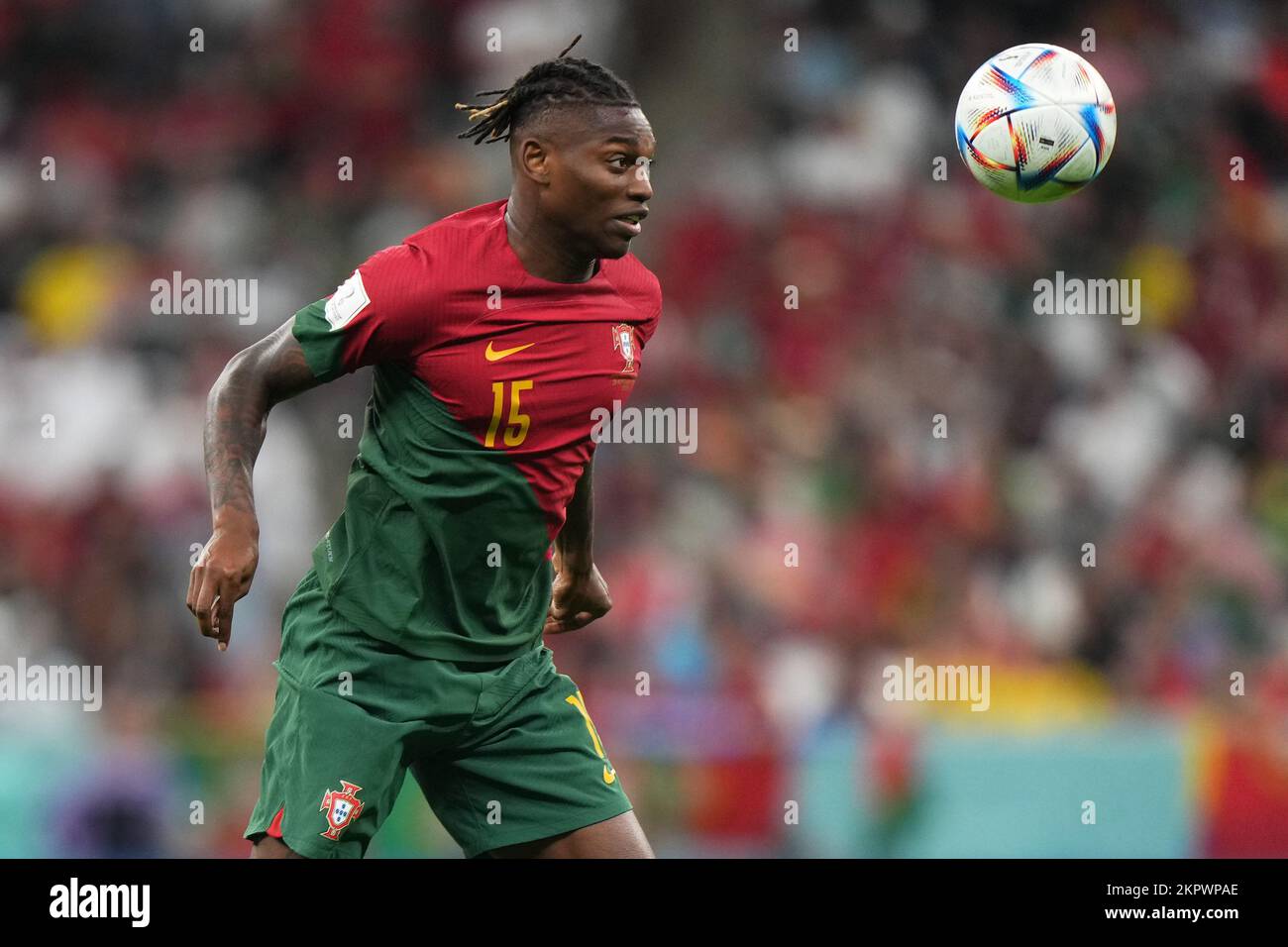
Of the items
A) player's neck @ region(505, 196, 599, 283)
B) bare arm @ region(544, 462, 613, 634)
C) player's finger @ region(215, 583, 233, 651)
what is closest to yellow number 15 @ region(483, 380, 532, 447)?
player's neck @ region(505, 196, 599, 283)

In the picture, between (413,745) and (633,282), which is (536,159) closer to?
(633,282)

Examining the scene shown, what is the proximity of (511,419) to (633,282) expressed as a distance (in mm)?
534

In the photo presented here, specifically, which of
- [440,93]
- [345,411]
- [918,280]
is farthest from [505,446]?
[440,93]

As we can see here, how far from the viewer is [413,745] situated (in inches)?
167

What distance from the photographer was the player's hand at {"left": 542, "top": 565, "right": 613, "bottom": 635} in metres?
4.88

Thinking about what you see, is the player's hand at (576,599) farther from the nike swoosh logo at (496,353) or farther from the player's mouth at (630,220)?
the player's mouth at (630,220)

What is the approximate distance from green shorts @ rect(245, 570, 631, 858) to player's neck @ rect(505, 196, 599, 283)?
0.91 metres

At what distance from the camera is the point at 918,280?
987 centimetres

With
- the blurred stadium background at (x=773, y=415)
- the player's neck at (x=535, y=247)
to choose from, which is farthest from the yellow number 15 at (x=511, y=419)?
the blurred stadium background at (x=773, y=415)

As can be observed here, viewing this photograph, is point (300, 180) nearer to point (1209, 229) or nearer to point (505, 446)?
point (1209, 229)

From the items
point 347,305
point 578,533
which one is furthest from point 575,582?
point 347,305

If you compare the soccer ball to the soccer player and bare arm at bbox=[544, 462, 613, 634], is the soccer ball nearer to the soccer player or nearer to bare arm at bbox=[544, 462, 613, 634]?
the soccer player

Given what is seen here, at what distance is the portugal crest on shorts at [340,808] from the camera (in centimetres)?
405

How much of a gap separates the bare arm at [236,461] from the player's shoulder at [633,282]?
0.81 metres
